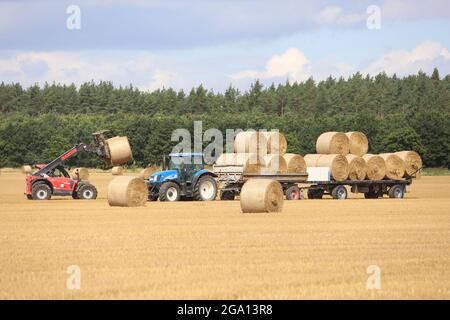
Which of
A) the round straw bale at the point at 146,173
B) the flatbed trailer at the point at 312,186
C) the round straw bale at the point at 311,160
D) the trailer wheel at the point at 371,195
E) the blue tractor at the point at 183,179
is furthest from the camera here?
the trailer wheel at the point at 371,195

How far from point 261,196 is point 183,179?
8.91 meters

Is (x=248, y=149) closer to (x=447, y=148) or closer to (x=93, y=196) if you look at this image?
(x=93, y=196)

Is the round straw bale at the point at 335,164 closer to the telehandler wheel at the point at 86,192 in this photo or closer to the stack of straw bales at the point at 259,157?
the stack of straw bales at the point at 259,157

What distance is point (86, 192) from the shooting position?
132 feet

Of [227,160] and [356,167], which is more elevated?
[227,160]

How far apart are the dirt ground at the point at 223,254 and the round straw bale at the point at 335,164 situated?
10.5 metres

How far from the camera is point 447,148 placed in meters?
93.8

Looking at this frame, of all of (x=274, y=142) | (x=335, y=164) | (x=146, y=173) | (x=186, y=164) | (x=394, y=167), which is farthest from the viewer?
(x=394, y=167)

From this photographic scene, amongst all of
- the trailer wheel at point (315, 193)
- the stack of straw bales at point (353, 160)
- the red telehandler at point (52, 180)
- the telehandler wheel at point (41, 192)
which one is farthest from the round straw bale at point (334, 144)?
the telehandler wheel at point (41, 192)

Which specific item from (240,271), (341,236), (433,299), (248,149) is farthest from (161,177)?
(433,299)

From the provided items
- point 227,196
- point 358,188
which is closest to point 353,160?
point 358,188

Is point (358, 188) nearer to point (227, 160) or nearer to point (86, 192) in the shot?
point (227, 160)

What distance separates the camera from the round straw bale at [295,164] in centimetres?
3956
